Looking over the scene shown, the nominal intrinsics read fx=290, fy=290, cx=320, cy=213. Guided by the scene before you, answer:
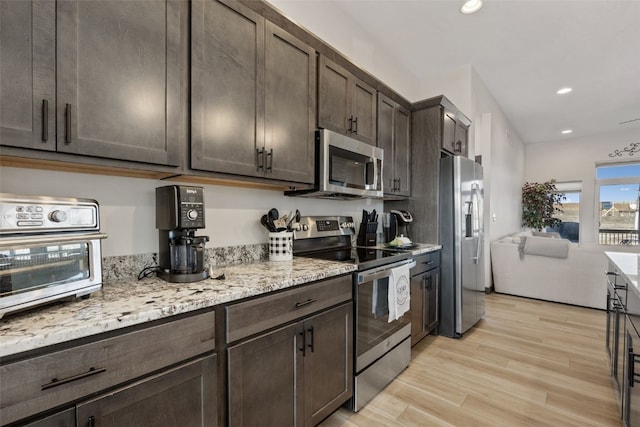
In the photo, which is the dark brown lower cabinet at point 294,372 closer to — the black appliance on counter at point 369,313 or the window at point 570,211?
the black appliance on counter at point 369,313

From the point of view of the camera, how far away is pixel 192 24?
130 cm

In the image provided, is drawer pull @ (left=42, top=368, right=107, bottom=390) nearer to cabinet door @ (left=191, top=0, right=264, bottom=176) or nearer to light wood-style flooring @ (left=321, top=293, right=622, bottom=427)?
cabinet door @ (left=191, top=0, right=264, bottom=176)

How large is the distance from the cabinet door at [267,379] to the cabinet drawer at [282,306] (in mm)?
52

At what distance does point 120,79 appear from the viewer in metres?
1.10

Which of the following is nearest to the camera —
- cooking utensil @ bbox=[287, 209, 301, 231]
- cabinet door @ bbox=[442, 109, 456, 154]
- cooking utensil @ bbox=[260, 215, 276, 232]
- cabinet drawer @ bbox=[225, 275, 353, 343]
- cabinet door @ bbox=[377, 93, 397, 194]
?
cabinet drawer @ bbox=[225, 275, 353, 343]

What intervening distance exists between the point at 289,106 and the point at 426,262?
1.84 metres

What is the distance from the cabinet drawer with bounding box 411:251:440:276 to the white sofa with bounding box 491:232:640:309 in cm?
218

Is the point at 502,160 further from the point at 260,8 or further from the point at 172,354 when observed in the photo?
the point at 172,354

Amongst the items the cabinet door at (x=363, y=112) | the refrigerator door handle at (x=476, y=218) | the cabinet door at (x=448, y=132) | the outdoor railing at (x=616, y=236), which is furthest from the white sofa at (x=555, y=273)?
the outdoor railing at (x=616, y=236)

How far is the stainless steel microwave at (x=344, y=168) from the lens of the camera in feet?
6.40

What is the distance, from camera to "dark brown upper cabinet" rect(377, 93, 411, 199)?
2639mm

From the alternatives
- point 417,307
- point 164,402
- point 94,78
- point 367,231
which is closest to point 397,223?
point 367,231

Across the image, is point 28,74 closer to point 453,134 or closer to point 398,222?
point 398,222

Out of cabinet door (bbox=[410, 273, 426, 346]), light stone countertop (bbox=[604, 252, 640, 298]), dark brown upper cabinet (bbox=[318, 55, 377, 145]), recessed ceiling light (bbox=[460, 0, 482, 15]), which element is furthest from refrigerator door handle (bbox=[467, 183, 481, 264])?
recessed ceiling light (bbox=[460, 0, 482, 15])
